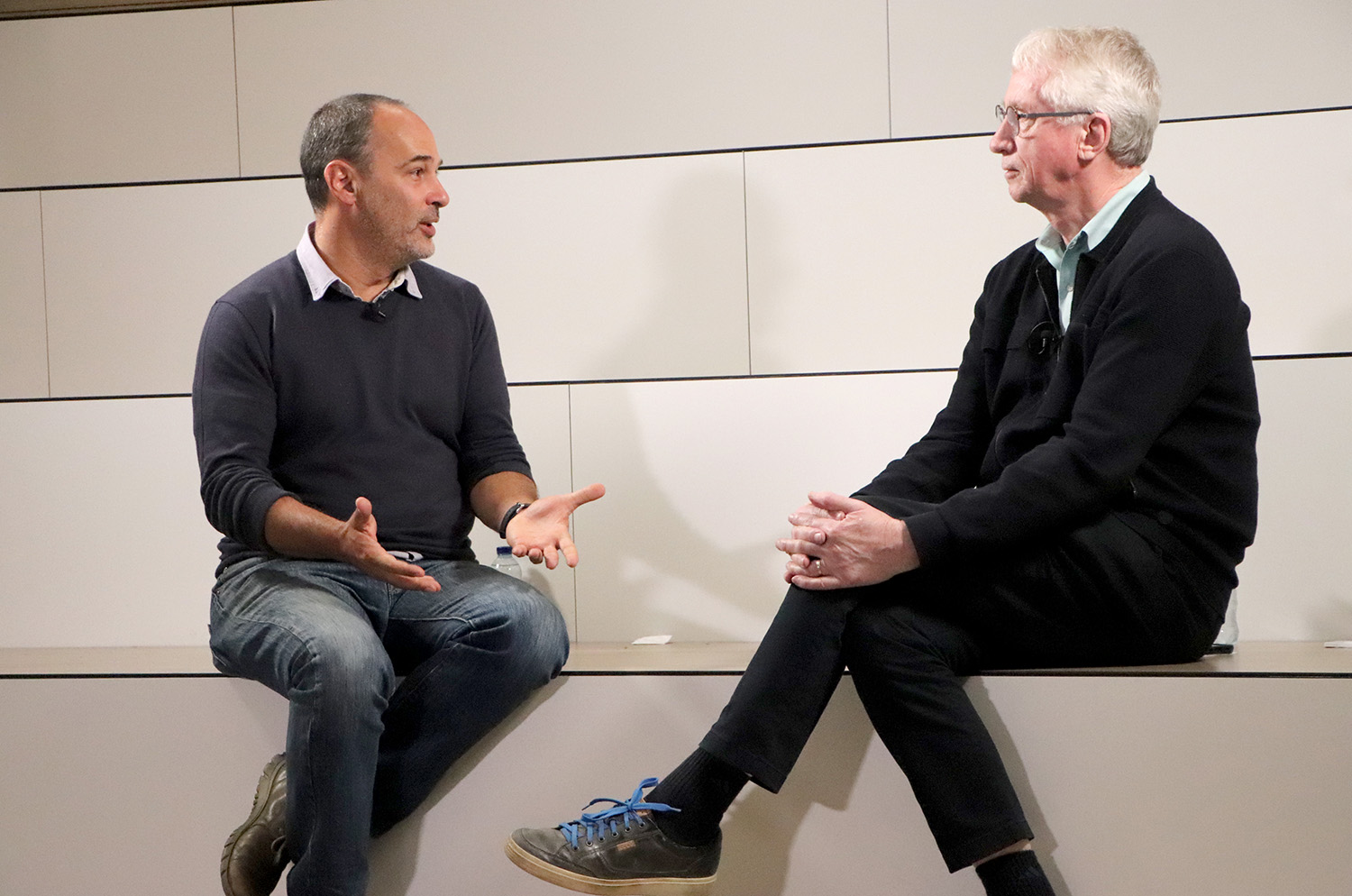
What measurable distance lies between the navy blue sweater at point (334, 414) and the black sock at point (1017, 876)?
1.12 meters

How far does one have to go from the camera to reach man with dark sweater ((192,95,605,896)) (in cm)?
184

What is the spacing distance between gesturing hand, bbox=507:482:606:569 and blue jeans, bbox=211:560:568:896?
0.11 m

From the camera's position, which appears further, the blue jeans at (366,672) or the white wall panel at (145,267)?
the white wall panel at (145,267)

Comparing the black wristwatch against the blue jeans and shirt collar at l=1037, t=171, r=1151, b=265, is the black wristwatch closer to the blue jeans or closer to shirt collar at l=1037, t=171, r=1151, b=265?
the blue jeans

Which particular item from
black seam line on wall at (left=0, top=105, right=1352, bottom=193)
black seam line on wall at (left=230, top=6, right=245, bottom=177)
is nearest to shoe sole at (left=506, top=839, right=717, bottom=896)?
black seam line on wall at (left=0, top=105, right=1352, bottom=193)

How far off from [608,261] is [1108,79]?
123 centimetres

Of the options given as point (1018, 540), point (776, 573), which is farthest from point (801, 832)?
point (776, 573)

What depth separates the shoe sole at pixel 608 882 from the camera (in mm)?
1770

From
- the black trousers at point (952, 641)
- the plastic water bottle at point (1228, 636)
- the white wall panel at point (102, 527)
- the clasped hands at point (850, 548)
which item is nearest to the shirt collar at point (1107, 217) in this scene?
the black trousers at point (952, 641)

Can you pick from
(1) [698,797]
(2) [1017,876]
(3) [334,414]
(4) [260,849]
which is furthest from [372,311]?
(2) [1017,876]

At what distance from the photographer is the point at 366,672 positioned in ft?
6.05

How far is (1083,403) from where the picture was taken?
1751 mm

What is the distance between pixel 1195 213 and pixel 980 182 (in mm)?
459

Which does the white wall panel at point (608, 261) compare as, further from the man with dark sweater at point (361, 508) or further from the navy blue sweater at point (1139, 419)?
the navy blue sweater at point (1139, 419)
